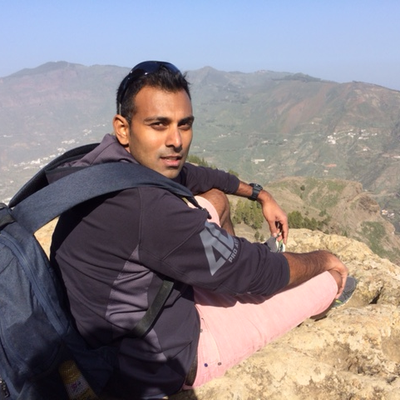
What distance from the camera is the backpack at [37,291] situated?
2047 mm

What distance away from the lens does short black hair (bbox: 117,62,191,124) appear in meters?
2.60

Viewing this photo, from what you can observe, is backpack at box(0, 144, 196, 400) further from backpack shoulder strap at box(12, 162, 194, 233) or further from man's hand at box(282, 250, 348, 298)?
man's hand at box(282, 250, 348, 298)

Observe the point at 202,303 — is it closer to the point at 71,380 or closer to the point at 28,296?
the point at 71,380

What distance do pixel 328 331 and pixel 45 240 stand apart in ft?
18.7

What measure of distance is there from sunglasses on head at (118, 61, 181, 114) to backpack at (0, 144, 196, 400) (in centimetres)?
68

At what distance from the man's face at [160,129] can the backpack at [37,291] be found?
36 centimetres

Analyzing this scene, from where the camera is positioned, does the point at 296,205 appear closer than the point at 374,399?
No

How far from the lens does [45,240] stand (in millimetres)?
7242

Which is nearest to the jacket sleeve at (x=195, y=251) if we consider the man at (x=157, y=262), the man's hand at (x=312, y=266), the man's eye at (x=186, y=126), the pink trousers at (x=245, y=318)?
the man at (x=157, y=262)

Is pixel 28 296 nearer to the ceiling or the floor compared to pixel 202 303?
nearer to the ceiling

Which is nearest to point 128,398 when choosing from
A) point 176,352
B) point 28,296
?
point 176,352

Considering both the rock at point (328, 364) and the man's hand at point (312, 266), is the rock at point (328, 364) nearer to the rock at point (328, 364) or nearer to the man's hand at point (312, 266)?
the rock at point (328, 364)

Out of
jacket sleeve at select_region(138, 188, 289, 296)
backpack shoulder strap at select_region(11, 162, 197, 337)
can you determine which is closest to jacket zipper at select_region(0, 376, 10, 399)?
backpack shoulder strap at select_region(11, 162, 197, 337)

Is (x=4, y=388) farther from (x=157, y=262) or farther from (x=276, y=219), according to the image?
(x=276, y=219)
